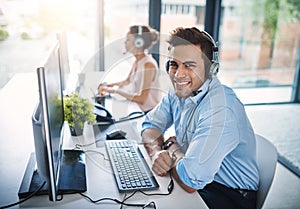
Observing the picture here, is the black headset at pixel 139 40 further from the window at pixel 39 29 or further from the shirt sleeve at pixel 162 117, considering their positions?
the shirt sleeve at pixel 162 117

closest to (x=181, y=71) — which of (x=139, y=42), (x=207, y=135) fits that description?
(x=207, y=135)

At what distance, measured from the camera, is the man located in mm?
1136

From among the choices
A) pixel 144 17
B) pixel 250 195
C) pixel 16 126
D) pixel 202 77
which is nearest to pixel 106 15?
pixel 144 17

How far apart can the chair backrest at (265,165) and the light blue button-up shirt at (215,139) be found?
0.09 feet

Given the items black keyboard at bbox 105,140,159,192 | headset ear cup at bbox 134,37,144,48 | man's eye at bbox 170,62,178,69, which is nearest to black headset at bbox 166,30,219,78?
man's eye at bbox 170,62,178,69

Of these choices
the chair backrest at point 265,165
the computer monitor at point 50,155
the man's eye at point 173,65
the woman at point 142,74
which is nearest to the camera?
the computer monitor at point 50,155

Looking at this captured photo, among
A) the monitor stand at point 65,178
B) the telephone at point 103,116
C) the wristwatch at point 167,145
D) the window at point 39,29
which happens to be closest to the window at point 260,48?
the window at point 39,29

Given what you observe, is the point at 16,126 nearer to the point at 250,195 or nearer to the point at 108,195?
the point at 108,195

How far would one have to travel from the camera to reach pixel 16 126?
1.71 metres

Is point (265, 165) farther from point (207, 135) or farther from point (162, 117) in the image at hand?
point (162, 117)

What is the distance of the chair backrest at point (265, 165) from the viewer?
4.04ft

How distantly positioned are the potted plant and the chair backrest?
2.63 ft

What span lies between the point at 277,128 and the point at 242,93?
3.24ft

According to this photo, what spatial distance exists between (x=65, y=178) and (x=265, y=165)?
799mm
